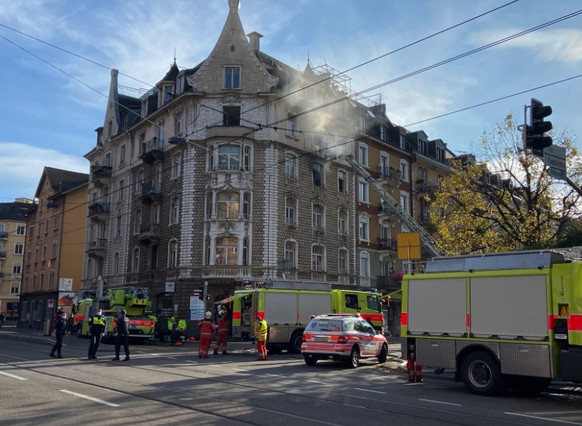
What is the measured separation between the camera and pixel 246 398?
35.1 ft

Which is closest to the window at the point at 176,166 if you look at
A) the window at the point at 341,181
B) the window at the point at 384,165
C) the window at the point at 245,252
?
the window at the point at 245,252

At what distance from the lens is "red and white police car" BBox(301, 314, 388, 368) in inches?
698

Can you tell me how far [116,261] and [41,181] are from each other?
81.4ft

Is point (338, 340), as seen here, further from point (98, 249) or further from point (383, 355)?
point (98, 249)

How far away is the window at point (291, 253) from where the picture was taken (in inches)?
1526

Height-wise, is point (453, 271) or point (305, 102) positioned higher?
point (305, 102)

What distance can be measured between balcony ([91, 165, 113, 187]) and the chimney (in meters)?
16.2

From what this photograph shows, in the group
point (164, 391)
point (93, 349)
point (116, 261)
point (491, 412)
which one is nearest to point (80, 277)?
point (116, 261)

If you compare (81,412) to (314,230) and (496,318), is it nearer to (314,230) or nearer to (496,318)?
(496,318)

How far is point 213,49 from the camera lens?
39.5 m

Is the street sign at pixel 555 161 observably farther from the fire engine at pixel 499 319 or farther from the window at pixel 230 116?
the window at pixel 230 116

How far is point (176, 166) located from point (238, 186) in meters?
5.61

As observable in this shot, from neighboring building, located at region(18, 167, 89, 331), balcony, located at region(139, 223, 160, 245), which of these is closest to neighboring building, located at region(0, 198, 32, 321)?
neighboring building, located at region(18, 167, 89, 331)

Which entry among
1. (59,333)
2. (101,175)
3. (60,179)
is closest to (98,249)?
(101,175)
